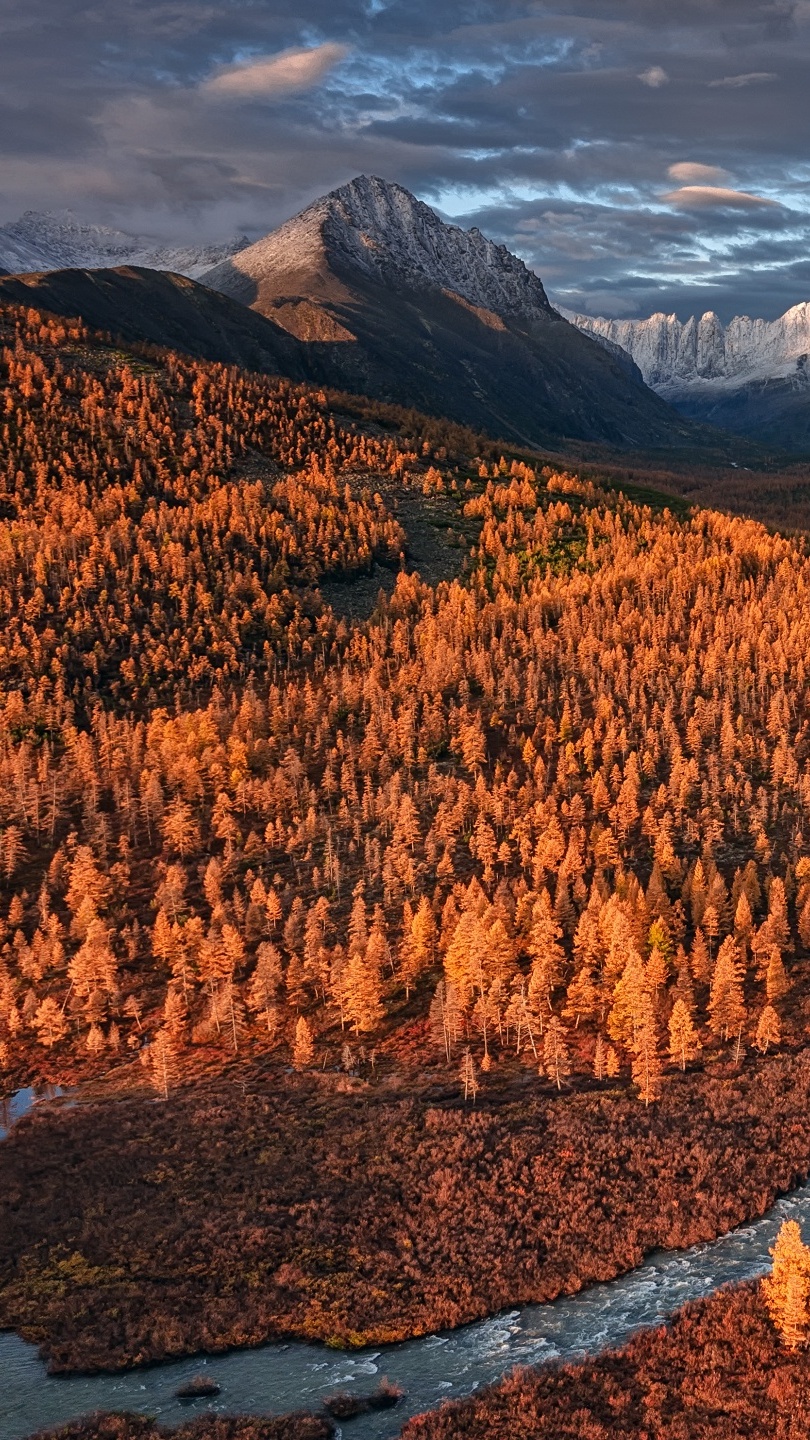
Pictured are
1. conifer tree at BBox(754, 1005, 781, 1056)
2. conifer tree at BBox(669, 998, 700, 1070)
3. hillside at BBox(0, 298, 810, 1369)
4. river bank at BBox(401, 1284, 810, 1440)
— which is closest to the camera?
river bank at BBox(401, 1284, 810, 1440)

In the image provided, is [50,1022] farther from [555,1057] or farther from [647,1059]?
[647,1059]

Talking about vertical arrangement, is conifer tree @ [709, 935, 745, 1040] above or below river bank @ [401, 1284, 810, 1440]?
above

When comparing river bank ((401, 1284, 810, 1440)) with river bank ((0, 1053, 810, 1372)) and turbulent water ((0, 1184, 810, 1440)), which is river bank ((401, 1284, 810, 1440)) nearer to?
turbulent water ((0, 1184, 810, 1440))

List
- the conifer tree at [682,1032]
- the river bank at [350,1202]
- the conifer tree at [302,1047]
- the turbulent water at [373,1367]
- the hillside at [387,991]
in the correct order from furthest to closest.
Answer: the conifer tree at [302,1047] < the conifer tree at [682,1032] < the hillside at [387,991] < the river bank at [350,1202] < the turbulent water at [373,1367]

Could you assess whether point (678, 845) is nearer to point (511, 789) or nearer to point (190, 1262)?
point (511, 789)

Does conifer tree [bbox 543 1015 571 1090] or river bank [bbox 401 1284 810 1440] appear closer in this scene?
river bank [bbox 401 1284 810 1440]

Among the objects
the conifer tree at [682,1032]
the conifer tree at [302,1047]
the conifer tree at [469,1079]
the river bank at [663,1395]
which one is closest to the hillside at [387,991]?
the conifer tree at [682,1032]

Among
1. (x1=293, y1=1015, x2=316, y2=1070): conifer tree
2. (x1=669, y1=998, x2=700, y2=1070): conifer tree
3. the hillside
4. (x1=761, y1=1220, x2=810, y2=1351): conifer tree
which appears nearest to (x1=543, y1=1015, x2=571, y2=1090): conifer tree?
the hillside

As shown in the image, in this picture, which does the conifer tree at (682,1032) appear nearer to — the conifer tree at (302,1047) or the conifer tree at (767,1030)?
the conifer tree at (767,1030)
